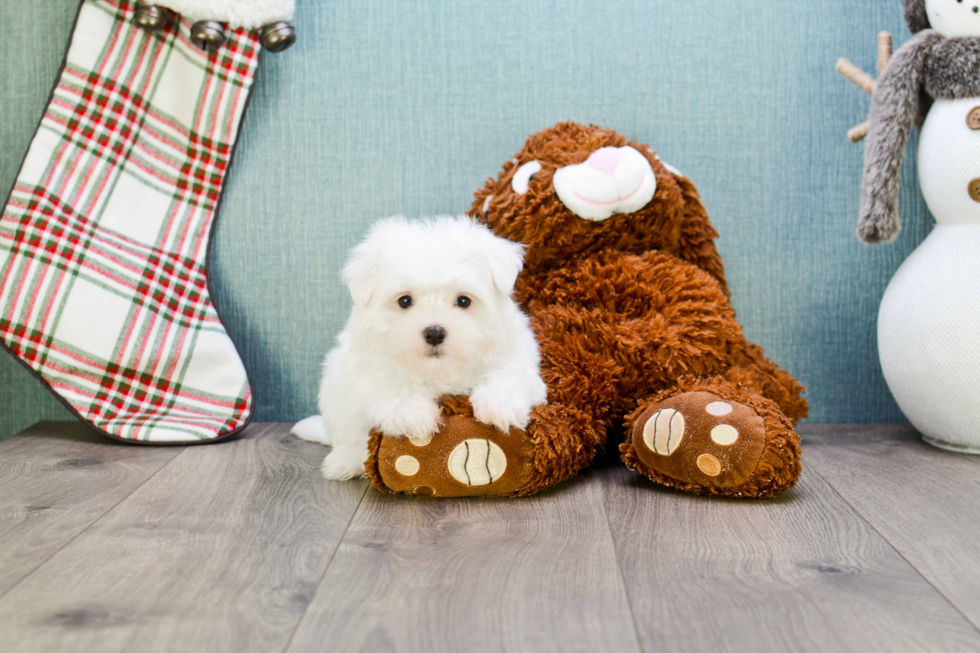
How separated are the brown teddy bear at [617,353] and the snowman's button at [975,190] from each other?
46cm

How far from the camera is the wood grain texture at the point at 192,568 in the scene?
2.76ft

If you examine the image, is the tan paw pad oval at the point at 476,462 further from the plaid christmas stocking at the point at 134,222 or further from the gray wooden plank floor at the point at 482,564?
the plaid christmas stocking at the point at 134,222

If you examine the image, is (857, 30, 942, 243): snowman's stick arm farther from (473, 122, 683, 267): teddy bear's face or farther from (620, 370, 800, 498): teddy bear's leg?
(620, 370, 800, 498): teddy bear's leg

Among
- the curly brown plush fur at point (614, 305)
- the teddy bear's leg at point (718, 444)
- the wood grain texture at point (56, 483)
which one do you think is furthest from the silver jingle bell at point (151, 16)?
the teddy bear's leg at point (718, 444)

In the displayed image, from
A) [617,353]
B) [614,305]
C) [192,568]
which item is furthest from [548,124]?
[192,568]

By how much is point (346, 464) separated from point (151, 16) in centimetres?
97

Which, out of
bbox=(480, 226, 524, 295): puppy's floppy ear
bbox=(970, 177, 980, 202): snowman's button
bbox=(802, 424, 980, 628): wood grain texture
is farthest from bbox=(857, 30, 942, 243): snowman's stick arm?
bbox=(480, 226, 524, 295): puppy's floppy ear

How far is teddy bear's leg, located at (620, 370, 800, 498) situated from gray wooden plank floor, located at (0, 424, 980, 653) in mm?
36

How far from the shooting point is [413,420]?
47.8 inches

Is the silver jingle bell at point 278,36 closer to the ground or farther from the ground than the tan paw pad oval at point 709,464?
farther from the ground

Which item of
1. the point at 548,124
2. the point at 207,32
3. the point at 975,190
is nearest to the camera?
the point at 975,190

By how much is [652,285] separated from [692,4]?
670 millimetres

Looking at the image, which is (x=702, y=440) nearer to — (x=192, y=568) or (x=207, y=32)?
(x=192, y=568)

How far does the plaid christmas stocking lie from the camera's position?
1584 millimetres
